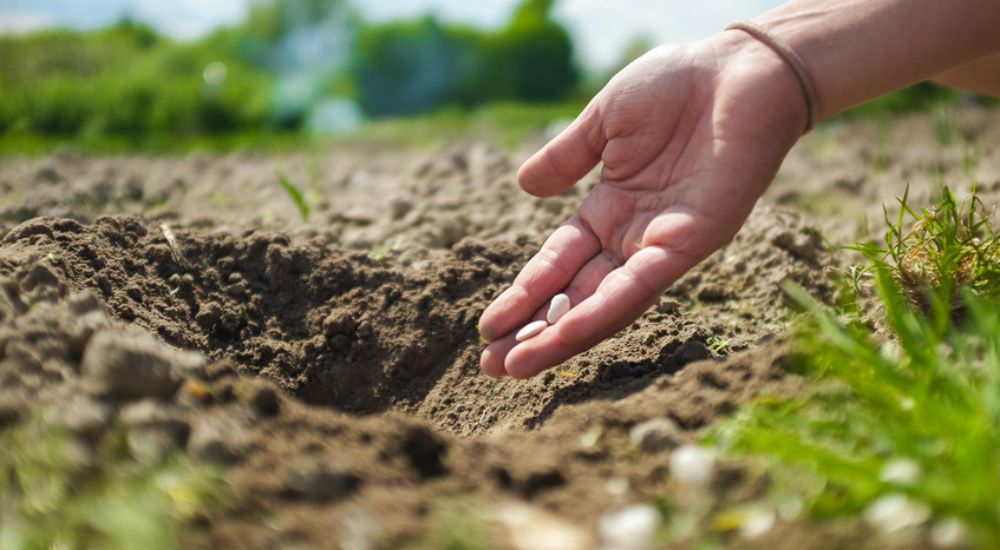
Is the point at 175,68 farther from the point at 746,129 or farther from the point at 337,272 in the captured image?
the point at 746,129

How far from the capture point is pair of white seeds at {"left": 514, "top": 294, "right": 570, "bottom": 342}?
6.77ft

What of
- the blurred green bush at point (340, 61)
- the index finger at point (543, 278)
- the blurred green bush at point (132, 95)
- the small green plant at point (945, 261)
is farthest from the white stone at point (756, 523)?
the blurred green bush at point (340, 61)

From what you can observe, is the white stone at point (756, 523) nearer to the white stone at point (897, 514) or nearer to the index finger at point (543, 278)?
the white stone at point (897, 514)

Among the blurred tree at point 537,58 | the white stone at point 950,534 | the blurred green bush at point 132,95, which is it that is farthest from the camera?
the blurred tree at point 537,58

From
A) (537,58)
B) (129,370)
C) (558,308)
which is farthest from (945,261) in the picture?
(537,58)

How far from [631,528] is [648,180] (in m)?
1.27

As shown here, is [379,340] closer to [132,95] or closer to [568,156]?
[568,156]

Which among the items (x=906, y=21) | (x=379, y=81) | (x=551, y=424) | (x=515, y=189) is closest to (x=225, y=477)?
(x=551, y=424)

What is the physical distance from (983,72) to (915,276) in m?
1.20

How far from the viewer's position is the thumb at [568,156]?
2.35 m

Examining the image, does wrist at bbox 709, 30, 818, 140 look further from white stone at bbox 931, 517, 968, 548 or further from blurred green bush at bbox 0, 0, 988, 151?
blurred green bush at bbox 0, 0, 988, 151

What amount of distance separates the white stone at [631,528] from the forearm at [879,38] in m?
1.31

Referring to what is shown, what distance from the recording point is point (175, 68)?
39.6ft

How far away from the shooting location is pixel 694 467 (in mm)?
1291
